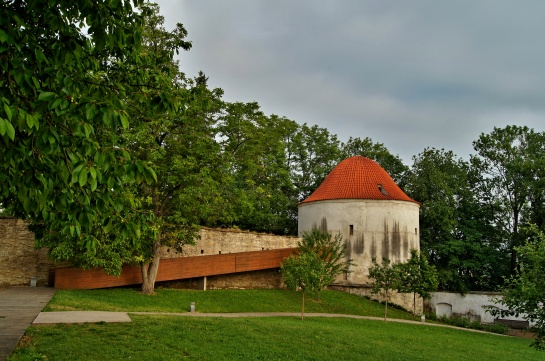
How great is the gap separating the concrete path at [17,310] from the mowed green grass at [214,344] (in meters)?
0.32

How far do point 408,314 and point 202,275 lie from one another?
39.7ft

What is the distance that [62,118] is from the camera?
4.15m

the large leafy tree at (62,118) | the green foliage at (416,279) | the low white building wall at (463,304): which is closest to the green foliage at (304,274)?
the green foliage at (416,279)

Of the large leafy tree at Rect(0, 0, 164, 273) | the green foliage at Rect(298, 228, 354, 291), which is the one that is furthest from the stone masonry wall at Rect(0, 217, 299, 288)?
the large leafy tree at Rect(0, 0, 164, 273)

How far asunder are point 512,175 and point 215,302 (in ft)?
90.0

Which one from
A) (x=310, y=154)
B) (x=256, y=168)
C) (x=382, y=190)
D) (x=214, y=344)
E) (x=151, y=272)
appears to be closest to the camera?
(x=214, y=344)

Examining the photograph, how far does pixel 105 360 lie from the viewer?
28.2 feet

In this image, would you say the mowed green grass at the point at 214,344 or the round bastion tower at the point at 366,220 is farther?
the round bastion tower at the point at 366,220

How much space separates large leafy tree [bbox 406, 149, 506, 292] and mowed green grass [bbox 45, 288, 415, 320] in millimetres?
8579

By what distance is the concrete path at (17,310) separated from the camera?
954cm

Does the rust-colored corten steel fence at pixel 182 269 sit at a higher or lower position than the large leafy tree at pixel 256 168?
lower

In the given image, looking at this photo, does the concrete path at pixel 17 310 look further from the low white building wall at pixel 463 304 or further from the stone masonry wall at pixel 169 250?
the low white building wall at pixel 463 304

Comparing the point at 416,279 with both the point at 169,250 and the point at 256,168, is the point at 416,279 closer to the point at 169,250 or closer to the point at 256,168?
the point at 256,168

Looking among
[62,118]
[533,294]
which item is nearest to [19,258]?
[533,294]
